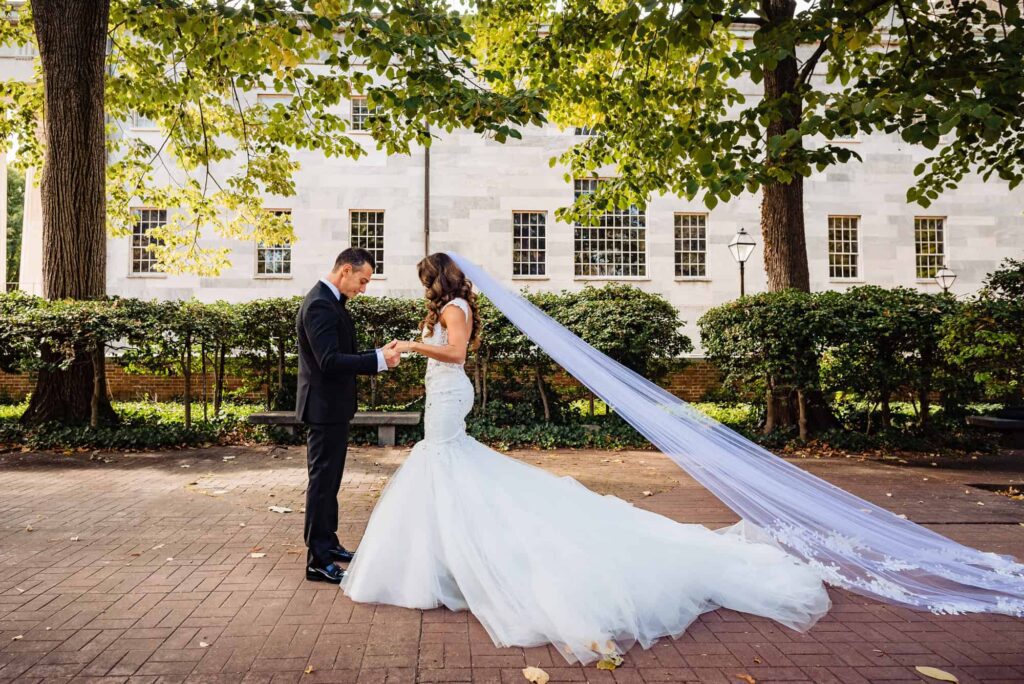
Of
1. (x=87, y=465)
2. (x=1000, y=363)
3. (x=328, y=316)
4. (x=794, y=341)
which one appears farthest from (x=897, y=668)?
(x=87, y=465)

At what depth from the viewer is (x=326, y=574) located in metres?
4.46

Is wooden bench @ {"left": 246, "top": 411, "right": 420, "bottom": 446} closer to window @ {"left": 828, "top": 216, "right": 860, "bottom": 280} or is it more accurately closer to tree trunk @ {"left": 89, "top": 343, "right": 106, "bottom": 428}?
tree trunk @ {"left": 89, "top": 343, "right": 106, "bottom": 428}

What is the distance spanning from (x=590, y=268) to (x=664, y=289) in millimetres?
2565

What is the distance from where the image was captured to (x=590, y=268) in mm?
21203

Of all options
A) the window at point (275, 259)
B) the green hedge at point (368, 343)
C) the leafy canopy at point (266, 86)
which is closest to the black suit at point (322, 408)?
the leafy canopy at point (266, 86)

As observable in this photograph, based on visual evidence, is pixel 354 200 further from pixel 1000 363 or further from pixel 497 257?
pixel 1000 363

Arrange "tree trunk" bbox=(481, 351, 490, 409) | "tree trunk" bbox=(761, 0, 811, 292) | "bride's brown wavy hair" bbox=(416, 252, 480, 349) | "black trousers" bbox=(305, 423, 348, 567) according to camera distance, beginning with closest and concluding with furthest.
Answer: "black trousers" bbox=(305, 423, 348, 567), "bride's brown wavy hair" bbox=(416, 252, 480, 349), "tree trunk" bbox=(761, 0, 811, 292), "tree trunk" bbox=(481, 351, 490, 409)

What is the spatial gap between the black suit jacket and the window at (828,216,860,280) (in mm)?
20951

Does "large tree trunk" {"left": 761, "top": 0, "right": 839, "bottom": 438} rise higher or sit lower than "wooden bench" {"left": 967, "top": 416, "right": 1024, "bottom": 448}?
higher

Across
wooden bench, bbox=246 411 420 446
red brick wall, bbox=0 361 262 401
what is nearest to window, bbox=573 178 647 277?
wooden bench, bbox=246 411 420 446

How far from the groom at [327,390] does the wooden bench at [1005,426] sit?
33.5ft

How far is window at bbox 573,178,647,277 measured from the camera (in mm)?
21188

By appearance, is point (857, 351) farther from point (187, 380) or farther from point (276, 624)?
point (187, 380)

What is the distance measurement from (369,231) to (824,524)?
61.0 feet
